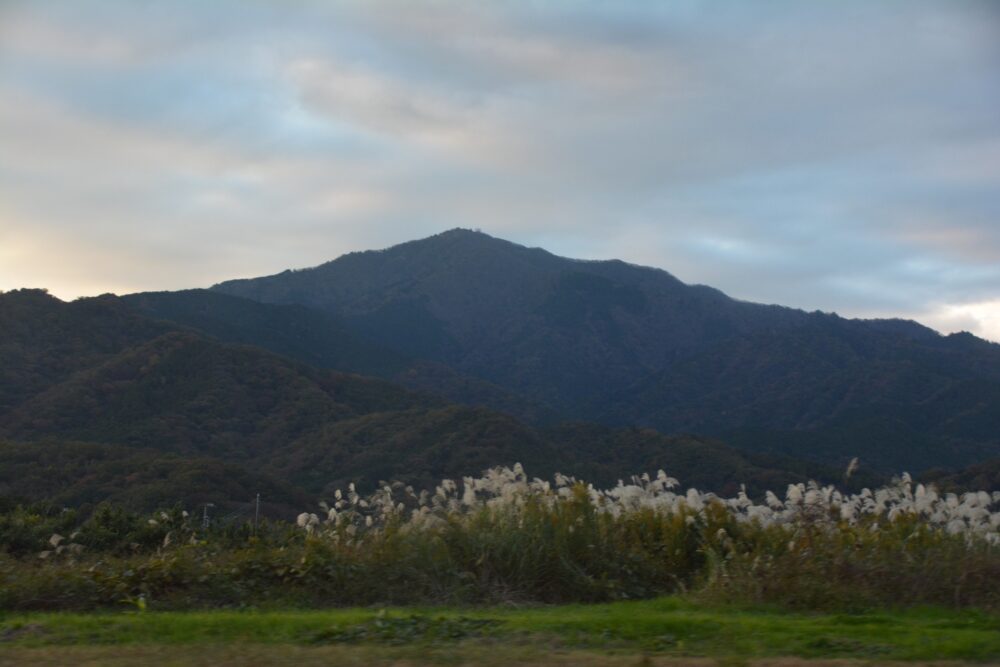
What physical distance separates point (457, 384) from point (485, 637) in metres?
85.7

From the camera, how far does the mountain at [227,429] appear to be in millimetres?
39094

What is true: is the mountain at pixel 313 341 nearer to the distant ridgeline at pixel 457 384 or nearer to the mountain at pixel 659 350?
the distant ridgeline at pixel 457 384

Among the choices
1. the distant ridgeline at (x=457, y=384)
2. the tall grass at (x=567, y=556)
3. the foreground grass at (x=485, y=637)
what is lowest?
the foreground grass at (x=485, y=637)

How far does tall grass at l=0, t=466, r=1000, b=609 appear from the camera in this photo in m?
8.49

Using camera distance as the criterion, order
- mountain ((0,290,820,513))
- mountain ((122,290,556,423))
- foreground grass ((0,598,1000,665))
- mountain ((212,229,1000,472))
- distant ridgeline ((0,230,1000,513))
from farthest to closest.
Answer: mountain ((122,290,556,423)) < mountain ((212,229,1000,472)) < distant ridgeline ((0,230,1000,513)) < mountain ((0,290,820,513)) < foreground grass ((0,598,1000,665))

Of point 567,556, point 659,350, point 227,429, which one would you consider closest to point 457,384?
point 659,350

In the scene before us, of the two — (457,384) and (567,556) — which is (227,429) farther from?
(567,556)

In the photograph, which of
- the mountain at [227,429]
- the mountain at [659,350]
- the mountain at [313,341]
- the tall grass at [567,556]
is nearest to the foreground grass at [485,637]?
the tall grass at [567,556]

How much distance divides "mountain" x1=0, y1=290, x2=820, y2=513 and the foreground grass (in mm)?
28451

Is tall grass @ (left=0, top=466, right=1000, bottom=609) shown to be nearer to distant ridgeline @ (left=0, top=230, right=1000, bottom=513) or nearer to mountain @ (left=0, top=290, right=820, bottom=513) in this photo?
distant ridgeline @ (left=0, top=230, right=1000, bottom=513)

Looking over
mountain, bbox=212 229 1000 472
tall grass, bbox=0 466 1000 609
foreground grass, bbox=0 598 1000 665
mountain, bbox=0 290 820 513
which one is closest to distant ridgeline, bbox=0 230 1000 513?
mountain, bbox=0 290 820 513

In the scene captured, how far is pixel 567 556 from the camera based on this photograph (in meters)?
9.63

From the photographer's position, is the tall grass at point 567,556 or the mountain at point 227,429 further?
the mountain at point 227,429

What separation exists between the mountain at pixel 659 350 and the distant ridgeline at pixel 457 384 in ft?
1.05
